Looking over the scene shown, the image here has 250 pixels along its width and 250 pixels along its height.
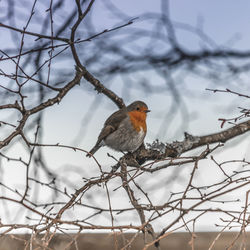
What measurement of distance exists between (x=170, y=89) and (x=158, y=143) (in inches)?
18.1

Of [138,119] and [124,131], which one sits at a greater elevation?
[138,119]

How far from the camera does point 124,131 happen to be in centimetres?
315

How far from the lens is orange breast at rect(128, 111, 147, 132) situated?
3.15 m

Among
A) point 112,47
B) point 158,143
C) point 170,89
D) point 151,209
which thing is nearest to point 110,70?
point 112,47

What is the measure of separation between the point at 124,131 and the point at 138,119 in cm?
16

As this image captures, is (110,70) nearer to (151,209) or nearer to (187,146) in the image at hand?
(187,146)

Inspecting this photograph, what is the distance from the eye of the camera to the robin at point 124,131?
3.10 metres

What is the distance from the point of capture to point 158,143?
9.57ft

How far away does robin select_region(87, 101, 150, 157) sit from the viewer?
310cm

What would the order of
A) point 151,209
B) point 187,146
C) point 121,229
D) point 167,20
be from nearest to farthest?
point 121,229 → point 151,209 → point 187,146 → point 167,20

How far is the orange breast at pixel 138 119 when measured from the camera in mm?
3149

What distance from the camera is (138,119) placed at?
322 centimetres

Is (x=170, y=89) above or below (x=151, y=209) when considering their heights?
above

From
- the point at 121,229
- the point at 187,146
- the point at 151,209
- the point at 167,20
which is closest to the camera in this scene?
the point at 121,229
